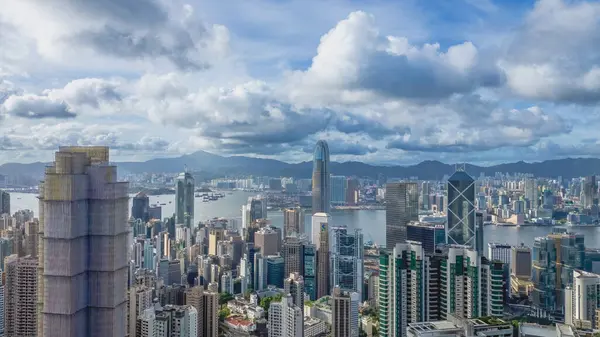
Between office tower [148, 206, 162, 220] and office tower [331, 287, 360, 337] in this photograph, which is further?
office tower [148, 206, 162, 220]

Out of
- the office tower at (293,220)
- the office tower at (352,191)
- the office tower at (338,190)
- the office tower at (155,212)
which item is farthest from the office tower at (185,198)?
the office tower at (352,191)

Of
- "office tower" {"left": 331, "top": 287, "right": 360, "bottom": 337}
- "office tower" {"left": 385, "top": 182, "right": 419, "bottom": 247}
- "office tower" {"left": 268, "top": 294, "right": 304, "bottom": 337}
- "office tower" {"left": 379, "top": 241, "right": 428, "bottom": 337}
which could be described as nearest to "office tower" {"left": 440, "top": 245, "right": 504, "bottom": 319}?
"office tower" {"left": 379, "top": 241, "right": 428, "bottom": 337}

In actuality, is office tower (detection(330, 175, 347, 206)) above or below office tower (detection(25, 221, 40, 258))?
above

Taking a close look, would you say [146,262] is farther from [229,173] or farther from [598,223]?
[598,223]

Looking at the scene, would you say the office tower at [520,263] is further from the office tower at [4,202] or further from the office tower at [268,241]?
the office tower at [4,202]

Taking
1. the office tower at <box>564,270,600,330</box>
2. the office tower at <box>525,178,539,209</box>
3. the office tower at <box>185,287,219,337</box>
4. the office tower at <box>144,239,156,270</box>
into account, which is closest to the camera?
the office tower at <box>564,270,600,330</box>

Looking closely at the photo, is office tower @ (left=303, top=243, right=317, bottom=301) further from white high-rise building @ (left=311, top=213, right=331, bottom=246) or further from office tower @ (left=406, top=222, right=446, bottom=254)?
office tower @ (left=406, top=222, right=446, bottom=254)

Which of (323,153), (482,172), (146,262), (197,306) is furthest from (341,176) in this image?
(197,306)
